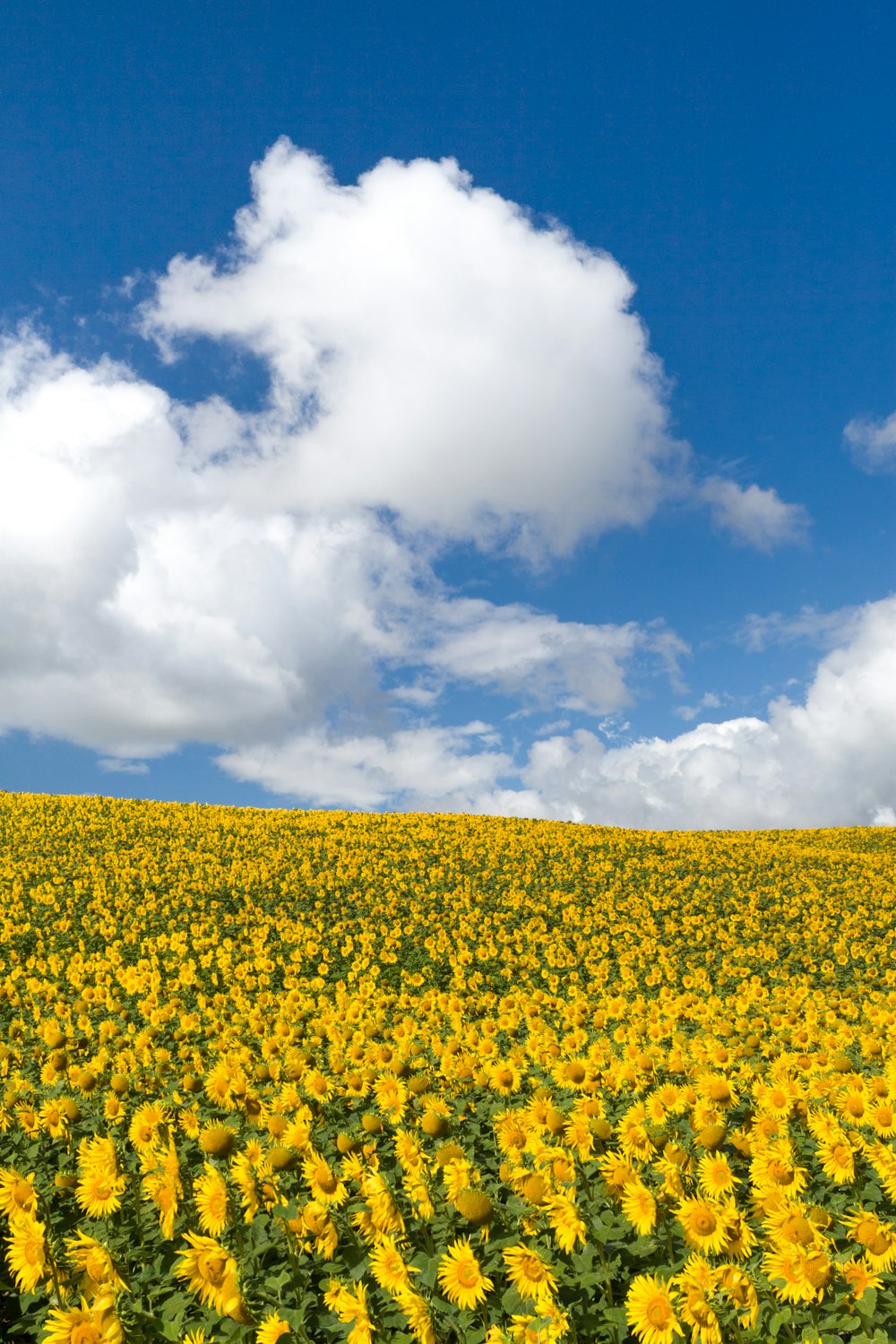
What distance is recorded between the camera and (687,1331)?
3.57 meters

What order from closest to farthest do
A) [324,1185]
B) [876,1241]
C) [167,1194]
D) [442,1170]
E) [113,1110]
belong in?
[876,1241], [167,1194], [324,1185], [442,1170], [113,1110]

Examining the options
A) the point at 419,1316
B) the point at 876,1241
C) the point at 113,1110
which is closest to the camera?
the point at 419,1316

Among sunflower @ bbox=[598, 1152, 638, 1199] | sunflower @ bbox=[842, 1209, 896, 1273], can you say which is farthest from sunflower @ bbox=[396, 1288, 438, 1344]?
sunflower @ bbox=[842, 1209, 896, 1273]

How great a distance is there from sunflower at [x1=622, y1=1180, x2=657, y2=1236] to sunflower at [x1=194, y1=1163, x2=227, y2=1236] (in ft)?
6.77

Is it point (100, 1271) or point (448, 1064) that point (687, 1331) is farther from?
point (448, 1064)

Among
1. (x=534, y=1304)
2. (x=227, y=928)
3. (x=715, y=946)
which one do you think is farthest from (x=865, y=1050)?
(x=227, y=928)

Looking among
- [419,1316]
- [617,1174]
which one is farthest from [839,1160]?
[419,1316]

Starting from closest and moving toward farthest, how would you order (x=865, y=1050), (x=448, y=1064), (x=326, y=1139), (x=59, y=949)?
(x=326, y=1139) → (x=448, y=1064) → (x=865, y=1050) → (x=59, y=949)

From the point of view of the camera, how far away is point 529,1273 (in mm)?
3473

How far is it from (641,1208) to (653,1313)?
67cm

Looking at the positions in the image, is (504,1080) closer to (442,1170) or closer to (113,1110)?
(442,1170)

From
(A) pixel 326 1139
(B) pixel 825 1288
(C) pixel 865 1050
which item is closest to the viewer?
(B) pixel 825 1288

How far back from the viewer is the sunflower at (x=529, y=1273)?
135 inches

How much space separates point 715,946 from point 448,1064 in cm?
1578
